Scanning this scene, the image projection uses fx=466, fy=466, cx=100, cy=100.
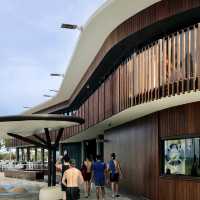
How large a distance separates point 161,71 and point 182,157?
3251mm

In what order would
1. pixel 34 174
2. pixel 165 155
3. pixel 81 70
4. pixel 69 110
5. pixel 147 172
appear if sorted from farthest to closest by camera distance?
pixel 69 110 < pixel 34 174 < pixel 81 70 < pixel 147 172 < pixel 165 155

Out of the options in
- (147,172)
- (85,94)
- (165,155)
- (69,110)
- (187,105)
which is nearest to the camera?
Answer: (187,105)

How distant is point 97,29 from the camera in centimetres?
1845

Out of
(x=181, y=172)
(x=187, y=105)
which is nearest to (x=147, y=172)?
(x=181, y=172)

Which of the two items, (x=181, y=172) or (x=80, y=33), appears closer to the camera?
(x=181, y=172)

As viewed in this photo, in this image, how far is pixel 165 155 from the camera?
16000mm

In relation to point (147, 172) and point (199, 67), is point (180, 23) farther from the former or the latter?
point (147, 172)

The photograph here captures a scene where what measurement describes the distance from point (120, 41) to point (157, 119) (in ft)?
11.3

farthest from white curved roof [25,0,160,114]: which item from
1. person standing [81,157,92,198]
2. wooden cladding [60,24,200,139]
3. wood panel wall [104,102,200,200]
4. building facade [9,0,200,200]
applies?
person standing [81,157,92,198]

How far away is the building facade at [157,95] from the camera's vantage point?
12.7m

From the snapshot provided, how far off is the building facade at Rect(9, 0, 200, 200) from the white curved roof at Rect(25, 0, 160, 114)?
10cm

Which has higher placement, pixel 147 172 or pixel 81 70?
pixel 81 70

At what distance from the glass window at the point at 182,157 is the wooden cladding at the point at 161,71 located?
1921 mm

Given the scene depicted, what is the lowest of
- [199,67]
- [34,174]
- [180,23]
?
[34,174]
